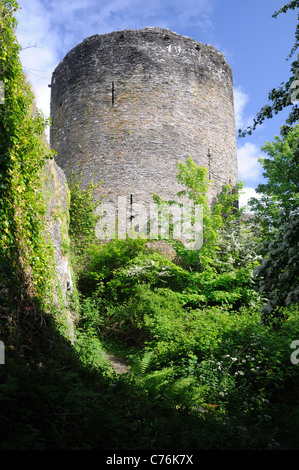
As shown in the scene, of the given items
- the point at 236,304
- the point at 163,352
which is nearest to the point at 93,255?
the point at 236,304

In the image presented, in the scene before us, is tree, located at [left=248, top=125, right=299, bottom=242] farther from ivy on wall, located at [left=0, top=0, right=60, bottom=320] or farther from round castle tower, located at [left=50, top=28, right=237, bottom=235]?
ivy on wall, located at [left=0, top=0, right=60, bottom=320]

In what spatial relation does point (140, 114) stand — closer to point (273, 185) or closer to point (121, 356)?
point (273, 185)

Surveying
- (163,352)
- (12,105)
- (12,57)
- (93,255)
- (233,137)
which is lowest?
(163,352)

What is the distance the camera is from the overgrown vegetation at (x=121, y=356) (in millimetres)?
3039

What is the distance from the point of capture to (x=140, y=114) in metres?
13.5

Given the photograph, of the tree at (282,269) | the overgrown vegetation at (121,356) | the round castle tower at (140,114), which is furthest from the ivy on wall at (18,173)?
the round castle tower at (140,114)

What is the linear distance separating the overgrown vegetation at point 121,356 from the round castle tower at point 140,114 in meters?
5.07

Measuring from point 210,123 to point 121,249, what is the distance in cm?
668

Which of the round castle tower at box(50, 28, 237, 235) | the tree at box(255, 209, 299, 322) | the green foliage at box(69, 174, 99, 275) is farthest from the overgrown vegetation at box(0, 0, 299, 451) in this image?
the round castle tower at box(50, 28, 237, 235)

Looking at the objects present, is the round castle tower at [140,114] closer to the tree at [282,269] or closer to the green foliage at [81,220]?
the green foliage at [81,220]

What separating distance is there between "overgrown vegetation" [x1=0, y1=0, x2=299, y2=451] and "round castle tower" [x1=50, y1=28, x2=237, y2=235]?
5074 mm

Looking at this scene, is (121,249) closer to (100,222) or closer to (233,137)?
(100,222)

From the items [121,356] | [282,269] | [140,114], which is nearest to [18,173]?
[282,269]

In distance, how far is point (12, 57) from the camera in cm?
482
